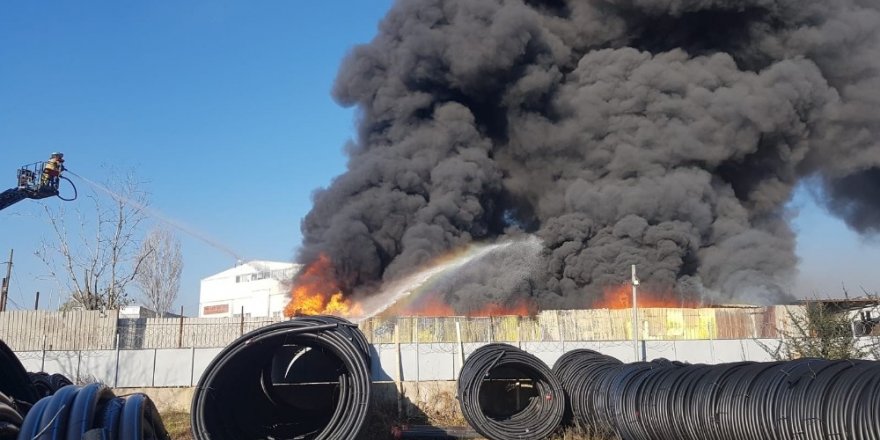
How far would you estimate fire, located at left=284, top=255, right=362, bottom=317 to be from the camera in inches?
1259

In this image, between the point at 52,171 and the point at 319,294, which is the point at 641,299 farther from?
the point at 52,171

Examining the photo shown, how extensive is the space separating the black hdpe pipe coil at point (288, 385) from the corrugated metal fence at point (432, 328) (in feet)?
25.4

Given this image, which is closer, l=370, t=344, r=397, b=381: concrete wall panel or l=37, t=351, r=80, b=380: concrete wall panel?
l=370, t=344, r=397, b=381: concrete wall panel

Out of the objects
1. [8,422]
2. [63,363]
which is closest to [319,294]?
[63,363]

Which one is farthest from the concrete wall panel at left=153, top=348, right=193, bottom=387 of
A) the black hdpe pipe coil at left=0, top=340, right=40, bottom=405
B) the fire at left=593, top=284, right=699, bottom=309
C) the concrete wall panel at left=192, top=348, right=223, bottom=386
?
the fire at left=593, top=284, right=699, bottom=309

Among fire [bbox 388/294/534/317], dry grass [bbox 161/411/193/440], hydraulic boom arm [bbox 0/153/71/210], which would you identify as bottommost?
dry grass [bbox 161/411/193/440]

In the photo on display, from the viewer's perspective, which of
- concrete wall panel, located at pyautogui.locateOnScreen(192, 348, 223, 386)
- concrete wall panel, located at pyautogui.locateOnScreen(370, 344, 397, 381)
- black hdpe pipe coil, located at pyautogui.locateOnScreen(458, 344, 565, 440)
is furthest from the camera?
concrete wall panel, located at pyautogui.locateOnScreen(192, 348, 223, 386)

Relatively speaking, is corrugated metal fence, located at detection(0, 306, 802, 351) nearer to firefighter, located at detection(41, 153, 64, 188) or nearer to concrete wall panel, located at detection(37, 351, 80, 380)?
concrete wall panel, located at detection(37, 351, 80, 380)

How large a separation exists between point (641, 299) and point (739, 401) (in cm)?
2437

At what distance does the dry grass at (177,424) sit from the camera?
13873 millimetres

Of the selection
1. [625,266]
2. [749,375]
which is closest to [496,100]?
[625,266]

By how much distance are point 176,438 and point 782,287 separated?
29625 mm

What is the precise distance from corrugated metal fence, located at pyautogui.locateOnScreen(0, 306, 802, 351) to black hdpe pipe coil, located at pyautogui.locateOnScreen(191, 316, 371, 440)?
775 centimetres

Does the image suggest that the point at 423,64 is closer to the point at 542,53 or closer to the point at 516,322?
the point at 542,53
